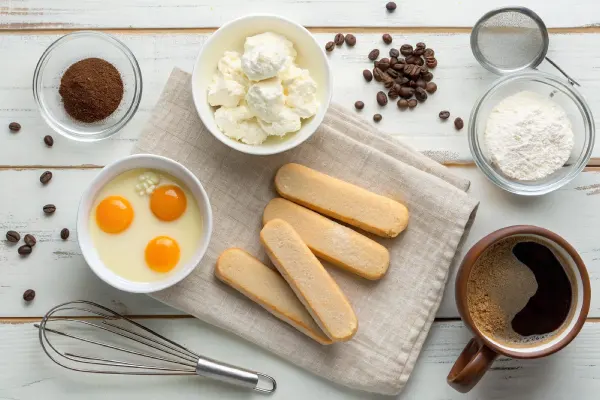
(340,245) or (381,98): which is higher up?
(381,98)

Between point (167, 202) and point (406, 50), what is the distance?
0.73 meters

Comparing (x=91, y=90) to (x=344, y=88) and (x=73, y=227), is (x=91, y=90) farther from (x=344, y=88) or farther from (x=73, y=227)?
(x=344, y=88)

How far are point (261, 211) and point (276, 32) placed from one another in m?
0.44

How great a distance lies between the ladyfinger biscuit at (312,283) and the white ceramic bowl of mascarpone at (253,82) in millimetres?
203

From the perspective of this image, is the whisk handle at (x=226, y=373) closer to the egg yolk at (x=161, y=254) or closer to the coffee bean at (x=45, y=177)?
the egg yolk at (x=161, y=254)

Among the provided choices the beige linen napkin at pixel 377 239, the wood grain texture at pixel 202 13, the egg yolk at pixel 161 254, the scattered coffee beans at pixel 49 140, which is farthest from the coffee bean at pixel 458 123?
the scattered coffee beans at pixel 49 140

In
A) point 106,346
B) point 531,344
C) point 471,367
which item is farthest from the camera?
point 106,346

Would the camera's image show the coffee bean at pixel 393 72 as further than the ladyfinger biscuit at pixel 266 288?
Yes

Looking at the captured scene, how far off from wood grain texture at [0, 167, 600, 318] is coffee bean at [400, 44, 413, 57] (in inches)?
12.9

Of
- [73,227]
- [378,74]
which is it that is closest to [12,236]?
[73,227]

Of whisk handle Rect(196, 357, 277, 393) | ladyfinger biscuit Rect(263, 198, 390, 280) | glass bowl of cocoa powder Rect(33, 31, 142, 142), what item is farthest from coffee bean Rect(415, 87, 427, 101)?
whisk handle Rect(196, 357, 277, 393)

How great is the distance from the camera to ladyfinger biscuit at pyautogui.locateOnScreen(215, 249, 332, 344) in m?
1.62

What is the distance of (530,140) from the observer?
1.65 meters

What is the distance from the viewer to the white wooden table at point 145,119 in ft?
5.63
